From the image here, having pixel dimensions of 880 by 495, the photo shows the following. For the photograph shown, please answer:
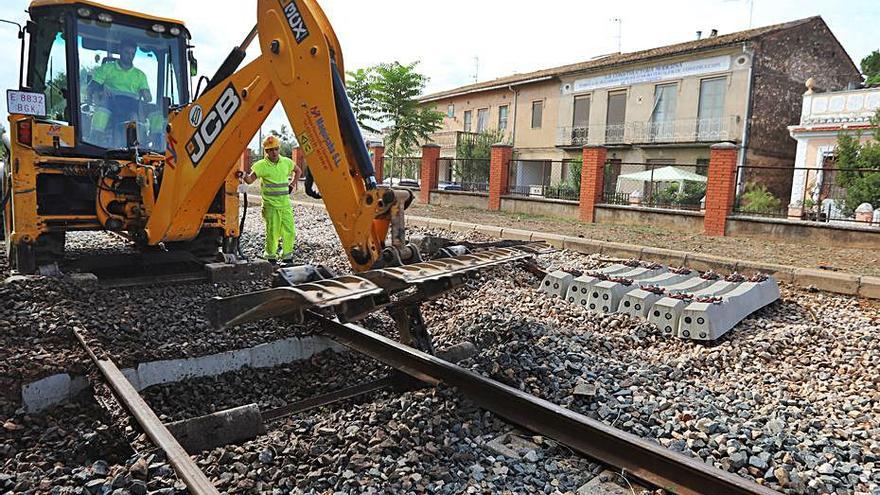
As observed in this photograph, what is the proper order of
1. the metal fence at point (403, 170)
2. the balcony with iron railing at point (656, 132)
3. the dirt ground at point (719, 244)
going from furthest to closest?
1. the balcony with iron railing at point (656, 132)
2. the metal fence at point (403, 170)
3. the dirt ground at point (719, 244)

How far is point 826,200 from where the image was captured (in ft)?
55.9

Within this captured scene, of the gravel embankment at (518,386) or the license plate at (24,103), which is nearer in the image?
the gravel embankment at (518,386)

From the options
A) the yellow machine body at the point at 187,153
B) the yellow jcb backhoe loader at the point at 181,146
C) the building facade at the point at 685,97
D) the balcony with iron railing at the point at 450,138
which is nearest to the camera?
the yellow jcb backhoe loader at the point at 181,146

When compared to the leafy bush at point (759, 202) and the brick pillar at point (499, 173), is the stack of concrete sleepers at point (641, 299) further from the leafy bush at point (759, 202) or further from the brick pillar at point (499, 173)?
the brick pillar at point (499, 173)

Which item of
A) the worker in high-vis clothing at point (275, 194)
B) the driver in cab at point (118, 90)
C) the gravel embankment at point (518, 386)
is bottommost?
the gravel embankment at point (518, 386)

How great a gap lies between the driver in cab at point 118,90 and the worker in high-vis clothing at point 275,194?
5.90ft

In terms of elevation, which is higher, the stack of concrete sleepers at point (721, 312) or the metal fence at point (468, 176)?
the metal fence at point (468, 176)

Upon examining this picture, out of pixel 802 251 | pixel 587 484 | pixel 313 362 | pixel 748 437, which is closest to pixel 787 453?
pixel 748 437

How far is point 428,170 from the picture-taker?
21219 millimetres

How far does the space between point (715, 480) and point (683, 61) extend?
28612 mm

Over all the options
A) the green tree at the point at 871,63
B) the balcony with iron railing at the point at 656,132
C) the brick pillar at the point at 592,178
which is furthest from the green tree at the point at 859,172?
the green tree at the point at 871,63

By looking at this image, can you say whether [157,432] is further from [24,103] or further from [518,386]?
[24,103]

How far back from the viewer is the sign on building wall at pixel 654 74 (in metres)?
27.0

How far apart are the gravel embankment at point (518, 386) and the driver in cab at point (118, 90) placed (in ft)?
6.66
